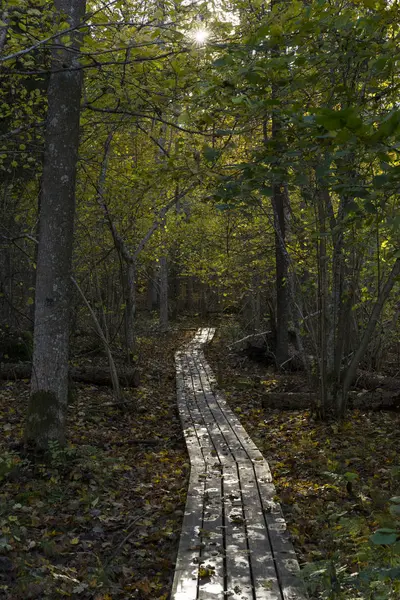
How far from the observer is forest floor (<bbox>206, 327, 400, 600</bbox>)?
10.6 ft

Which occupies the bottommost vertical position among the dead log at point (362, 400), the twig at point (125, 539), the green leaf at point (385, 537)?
the twig at point (125, 539)

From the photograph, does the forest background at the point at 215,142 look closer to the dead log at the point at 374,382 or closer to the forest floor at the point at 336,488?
the dead log at the point at 374,382

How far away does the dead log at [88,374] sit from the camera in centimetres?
1038

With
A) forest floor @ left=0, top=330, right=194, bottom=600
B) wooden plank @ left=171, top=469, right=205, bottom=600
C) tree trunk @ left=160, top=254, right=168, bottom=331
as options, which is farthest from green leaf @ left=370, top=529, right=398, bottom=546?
tree trunk @ left=160, top=254, right=168, bottom=331

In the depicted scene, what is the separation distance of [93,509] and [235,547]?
5.72 feet

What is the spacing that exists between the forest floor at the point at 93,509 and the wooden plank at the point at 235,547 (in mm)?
478

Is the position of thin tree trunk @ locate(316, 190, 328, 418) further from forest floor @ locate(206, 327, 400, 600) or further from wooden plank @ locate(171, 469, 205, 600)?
wooden plank @ locate(171, 469, 205, 600)

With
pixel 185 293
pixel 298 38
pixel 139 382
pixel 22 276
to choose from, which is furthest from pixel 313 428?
pixel 185 293

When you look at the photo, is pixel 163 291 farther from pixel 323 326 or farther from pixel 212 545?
pixel 212 545

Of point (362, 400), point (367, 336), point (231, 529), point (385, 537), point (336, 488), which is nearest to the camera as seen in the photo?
point (385, 537)

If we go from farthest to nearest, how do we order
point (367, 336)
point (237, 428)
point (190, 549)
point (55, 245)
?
point (237, 428), point (367, 336), point (55, 245), point (190, 549)

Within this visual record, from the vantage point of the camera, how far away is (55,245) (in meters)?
5.81

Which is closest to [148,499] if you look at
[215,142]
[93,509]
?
[93,509]

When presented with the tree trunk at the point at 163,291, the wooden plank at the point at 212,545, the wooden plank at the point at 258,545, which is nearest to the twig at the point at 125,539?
the wooden plank at the point at 212,545
